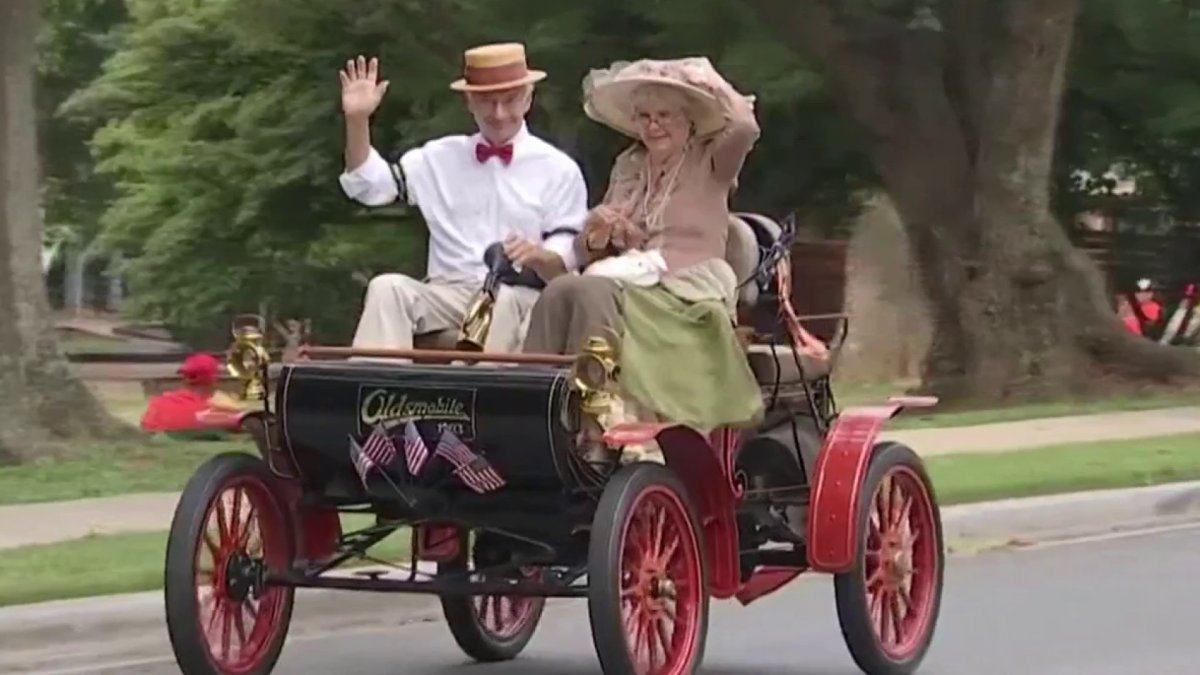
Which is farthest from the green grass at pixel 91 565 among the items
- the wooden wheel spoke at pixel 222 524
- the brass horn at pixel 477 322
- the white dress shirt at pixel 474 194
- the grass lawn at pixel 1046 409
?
the grass lawn at pixel 1046 409

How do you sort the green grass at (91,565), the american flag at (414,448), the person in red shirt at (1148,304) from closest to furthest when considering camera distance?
1. the american flag at (414,448)
2. the green grass at (91,565)
3. the person in red shirt at (1148,304)

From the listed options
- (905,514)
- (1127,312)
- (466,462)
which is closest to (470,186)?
(466,462)

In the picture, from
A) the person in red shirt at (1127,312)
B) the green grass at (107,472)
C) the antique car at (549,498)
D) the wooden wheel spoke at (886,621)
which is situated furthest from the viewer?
the person in red shirt at (1127,312)

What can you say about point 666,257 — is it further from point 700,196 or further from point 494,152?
point 494,152

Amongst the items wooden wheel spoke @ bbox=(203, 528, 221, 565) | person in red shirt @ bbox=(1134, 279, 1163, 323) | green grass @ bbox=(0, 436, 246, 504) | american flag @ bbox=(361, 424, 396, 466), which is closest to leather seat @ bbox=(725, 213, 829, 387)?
american flag @ bbox=(361, 424, 396, 466)

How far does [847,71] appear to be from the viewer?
813 inches

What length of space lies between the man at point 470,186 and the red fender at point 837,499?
3.54 feet

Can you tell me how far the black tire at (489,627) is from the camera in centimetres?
866

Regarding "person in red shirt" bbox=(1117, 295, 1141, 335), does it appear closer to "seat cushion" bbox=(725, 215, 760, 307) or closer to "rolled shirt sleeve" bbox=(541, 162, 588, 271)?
"seat cushion" bbox=(725, 215, 760, 307)

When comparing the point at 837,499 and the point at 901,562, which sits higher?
the point at 837,499

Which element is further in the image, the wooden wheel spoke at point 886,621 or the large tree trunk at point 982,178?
the large tree trunk at point 982,178

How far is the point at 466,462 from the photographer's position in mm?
7223

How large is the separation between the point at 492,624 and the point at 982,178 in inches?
478

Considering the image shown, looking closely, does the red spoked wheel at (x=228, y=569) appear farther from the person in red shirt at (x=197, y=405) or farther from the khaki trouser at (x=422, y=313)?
the khaki trouser at (x=422, y=313)
